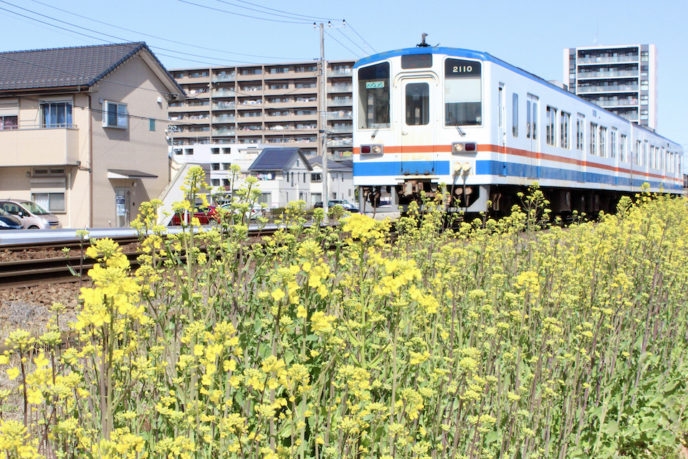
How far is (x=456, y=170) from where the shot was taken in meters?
10.3

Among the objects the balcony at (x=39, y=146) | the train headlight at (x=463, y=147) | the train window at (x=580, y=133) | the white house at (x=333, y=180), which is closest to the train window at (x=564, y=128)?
the train window at (x=580, y=133)

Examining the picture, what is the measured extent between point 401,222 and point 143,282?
285cm

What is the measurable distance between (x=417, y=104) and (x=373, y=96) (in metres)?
0.75

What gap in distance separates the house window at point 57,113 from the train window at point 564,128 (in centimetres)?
1831

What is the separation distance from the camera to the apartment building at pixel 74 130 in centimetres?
2483

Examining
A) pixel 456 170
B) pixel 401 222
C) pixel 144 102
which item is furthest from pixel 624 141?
pixel 144 102

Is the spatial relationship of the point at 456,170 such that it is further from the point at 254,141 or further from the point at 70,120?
the point at 254,141

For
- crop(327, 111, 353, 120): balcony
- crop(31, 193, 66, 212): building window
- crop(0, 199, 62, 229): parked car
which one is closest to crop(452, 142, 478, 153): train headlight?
crop(0, 199, 62, 229): parked car

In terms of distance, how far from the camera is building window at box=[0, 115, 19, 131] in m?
25.4

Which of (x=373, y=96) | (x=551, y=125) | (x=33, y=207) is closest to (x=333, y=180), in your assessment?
(x=33, y=207)

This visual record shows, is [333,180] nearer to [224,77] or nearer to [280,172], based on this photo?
[280,172]

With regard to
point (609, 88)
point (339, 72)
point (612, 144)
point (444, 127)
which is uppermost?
point (339, 72)

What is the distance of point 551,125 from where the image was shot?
12.9m

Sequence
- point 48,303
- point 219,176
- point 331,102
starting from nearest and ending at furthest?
point 48,303, point 219,176, point 331,102
